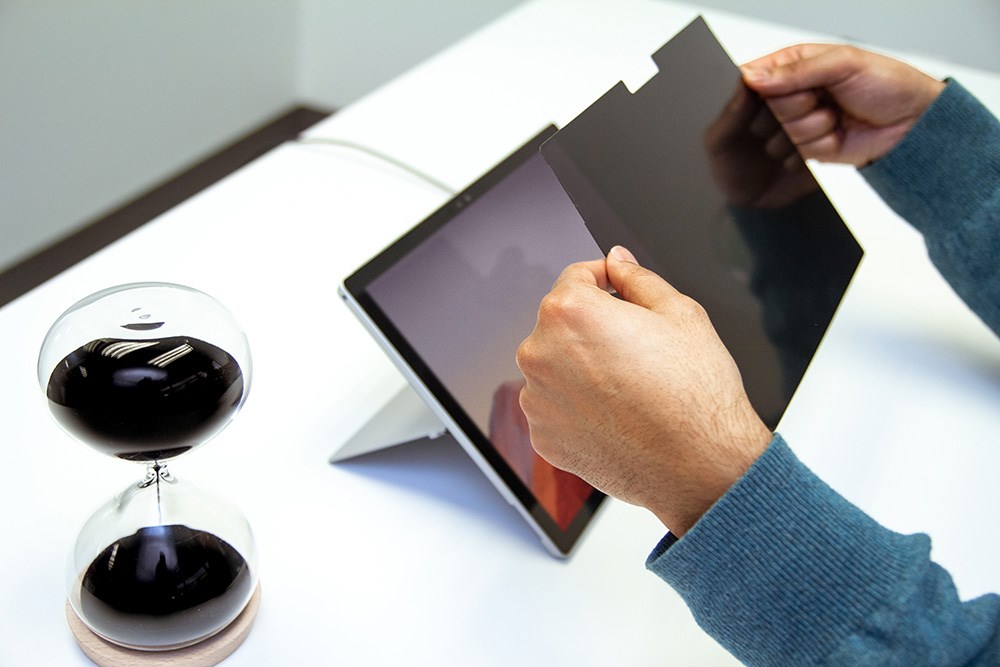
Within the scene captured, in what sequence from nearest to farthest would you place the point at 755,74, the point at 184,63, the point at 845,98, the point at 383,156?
1. the point at 755,74
2. the point at 845,98
3. the point at 383,156
4. the point at 184,63

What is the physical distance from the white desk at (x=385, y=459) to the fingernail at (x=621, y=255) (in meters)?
0.17

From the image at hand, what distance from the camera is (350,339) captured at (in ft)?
2.96

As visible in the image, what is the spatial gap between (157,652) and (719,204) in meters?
0.52

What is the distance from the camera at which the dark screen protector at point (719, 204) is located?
647 mm

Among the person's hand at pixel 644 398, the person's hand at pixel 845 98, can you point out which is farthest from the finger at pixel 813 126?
the person's hand at pixel 644 398

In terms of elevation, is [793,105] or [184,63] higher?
[184,63]

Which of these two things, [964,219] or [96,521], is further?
[964,219]

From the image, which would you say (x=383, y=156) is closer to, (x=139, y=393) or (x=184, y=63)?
(x=139, y=393)

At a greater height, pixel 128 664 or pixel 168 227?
pixel 168 227

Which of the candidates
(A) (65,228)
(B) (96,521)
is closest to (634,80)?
(B) (96,521)

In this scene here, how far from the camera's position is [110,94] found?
86.4 inches

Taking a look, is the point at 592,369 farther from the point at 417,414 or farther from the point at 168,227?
the point at 168,227

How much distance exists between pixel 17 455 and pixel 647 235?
495mm

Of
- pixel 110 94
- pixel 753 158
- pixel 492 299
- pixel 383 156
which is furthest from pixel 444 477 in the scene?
pixel 110 94
